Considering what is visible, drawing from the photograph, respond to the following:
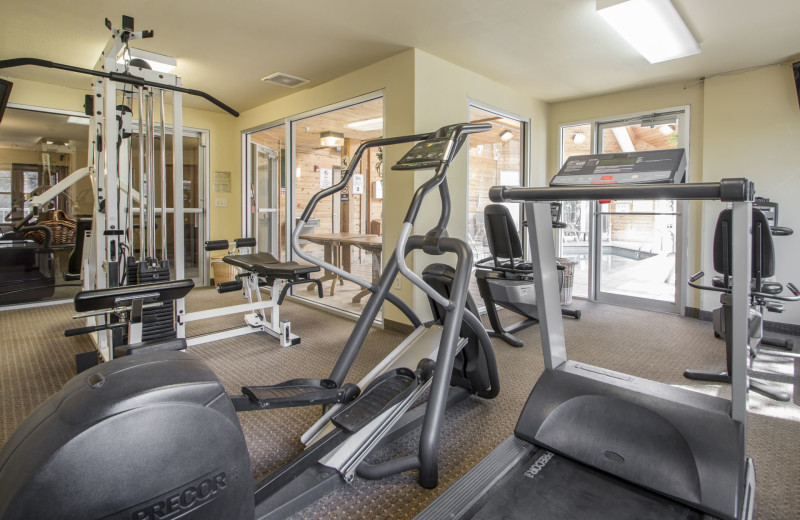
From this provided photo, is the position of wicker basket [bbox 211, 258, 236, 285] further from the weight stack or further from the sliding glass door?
the sliding glass door

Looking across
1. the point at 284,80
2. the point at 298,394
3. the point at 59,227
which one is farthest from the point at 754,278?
the point at 59,227

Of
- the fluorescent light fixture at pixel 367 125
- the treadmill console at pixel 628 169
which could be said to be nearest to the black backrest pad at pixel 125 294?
the treadmill console at pixel 628 169

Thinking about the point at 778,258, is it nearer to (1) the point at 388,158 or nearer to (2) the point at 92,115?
(1) the point at 388,158

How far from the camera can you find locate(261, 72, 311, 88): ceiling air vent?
4.36 metres

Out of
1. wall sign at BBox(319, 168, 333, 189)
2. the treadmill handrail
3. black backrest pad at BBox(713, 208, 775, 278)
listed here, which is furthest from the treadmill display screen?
wall sign at BBox(319, 168, 333, 189)

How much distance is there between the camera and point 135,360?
109 centimetres

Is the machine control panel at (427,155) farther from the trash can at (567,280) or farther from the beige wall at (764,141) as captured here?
the beige wall at (764,141)

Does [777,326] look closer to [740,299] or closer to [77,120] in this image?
[740,299]

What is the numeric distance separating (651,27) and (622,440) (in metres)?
2.94

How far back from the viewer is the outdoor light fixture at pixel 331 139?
21.0 feet

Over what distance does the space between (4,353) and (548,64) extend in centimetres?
506

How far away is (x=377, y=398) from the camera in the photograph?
1875mm

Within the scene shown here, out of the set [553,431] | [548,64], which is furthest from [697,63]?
[553,431]

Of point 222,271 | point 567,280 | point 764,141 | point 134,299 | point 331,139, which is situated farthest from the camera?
point 331,139
